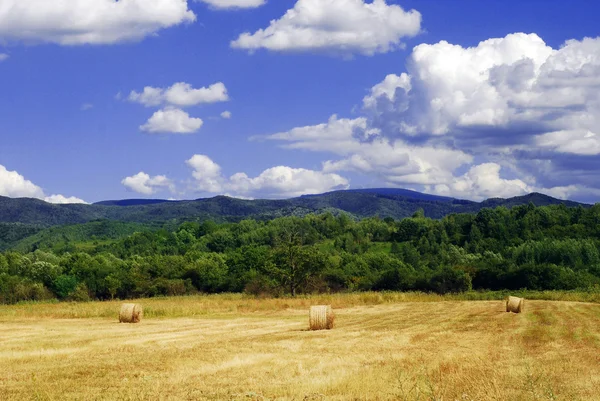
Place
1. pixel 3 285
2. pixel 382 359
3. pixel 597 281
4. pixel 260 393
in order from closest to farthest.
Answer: pixel 260 393 < pixel 382 359 < pixel 597 281 < pixel 3 285

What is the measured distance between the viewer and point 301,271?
71.8 m

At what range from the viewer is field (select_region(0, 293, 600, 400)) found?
43.5ft

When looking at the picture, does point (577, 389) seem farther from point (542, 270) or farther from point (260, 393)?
point (542, 270)

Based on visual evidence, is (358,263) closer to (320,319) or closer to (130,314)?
(130,314)

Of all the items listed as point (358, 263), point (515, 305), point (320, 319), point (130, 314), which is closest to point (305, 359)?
point (320, 319)

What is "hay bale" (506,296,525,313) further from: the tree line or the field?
the tree line

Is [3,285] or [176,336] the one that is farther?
[3,285]

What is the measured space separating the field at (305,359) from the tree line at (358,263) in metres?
41.5

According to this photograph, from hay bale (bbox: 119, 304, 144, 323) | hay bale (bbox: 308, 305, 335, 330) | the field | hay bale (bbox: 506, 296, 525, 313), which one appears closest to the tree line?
hay bale (bbox: 506, 296, 525, 313)

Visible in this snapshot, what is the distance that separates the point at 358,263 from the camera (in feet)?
389

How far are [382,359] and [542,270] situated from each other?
7065 centimetres

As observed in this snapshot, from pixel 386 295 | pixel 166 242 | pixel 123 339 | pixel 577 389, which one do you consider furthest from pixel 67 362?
pixel 166 242

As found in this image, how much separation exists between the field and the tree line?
4145cm

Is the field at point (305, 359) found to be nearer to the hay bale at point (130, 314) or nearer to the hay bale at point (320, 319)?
the hay bale at point (320, 319)
